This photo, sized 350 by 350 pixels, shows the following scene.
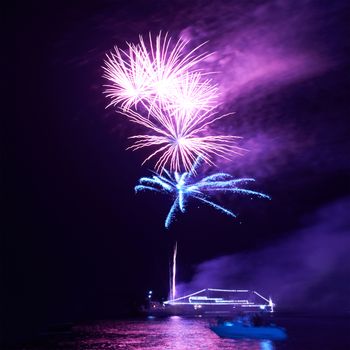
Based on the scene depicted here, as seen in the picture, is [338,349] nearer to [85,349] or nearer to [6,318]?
[85,349]

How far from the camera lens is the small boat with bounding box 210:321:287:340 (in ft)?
253

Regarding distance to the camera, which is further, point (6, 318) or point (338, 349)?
point (6, 318)

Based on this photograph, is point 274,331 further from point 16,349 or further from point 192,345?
point 16,349

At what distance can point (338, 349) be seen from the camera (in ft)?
210

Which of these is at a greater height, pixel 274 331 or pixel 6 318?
pixel 6 318

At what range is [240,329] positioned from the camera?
3204 inches

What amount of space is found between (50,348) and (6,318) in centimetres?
5722

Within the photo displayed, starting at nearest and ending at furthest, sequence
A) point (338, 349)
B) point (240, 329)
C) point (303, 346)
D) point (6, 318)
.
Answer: point (338, 349) < point (303, 346) < point (240, 329) < point (6, 318)

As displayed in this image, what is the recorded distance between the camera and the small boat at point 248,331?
77.2m

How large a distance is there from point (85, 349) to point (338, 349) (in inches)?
A: 1544

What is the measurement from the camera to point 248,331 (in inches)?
3140

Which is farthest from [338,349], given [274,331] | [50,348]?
[50,348]

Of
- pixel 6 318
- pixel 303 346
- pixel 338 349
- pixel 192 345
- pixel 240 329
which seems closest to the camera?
pixel 338 349

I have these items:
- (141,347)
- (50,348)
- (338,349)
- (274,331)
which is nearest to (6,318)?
(50,348)
